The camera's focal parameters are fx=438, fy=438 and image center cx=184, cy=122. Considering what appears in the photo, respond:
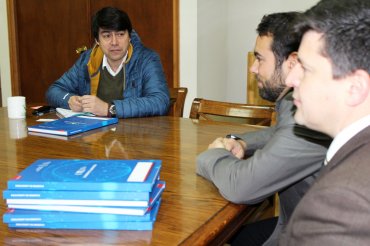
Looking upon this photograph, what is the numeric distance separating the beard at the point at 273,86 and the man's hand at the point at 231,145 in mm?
205

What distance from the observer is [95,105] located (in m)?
2.16

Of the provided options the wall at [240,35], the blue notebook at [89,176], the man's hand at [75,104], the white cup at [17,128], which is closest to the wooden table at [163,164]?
the white cup at [17,128]

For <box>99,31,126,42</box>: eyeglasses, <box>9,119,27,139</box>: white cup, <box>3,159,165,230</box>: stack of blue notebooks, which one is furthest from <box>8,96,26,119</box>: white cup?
<box>3,159,165,230</box>: stack of blue notebooks

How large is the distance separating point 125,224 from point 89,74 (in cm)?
185

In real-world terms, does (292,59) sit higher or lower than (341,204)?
higher

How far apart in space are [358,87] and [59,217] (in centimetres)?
66

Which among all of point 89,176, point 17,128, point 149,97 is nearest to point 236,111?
point 149,97

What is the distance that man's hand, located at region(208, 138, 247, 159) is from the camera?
1411mm

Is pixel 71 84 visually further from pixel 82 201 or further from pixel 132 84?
pixel 82 201

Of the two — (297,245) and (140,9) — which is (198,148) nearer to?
(297,245)

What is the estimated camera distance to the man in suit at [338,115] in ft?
2.13

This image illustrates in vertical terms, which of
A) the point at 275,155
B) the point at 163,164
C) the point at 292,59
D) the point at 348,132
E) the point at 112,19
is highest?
the point at 112,19

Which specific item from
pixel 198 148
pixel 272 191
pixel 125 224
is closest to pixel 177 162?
pixel 198 148

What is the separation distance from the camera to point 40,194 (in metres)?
0.95
